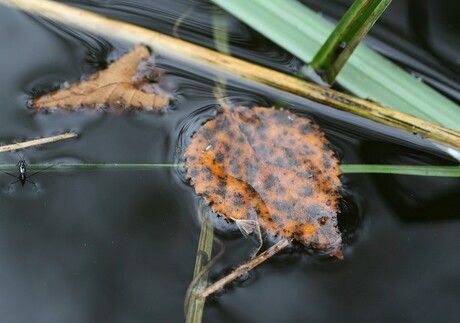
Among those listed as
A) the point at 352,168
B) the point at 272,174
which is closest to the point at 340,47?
the point at 352,168

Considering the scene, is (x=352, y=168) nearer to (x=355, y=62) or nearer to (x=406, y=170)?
(x=406, y=170)

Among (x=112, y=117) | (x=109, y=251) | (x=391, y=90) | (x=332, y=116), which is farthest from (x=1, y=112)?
(x=391, y=90)

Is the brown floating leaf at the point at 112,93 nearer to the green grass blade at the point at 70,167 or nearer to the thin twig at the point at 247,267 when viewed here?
the green grass blade at the point at 70,167

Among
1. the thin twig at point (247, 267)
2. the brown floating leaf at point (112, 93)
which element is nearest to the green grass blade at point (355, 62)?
the brown floating leaf at point (112, 93)

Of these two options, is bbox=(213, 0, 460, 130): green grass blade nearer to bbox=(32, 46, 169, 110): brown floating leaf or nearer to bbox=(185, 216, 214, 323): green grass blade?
bbox=(32, 46, 169, 110): brown floating leaf

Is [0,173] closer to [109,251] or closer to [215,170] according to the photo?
[109,251]

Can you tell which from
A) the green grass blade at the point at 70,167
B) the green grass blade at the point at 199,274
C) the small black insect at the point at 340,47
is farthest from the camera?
the small black insect at the point at 340,47
